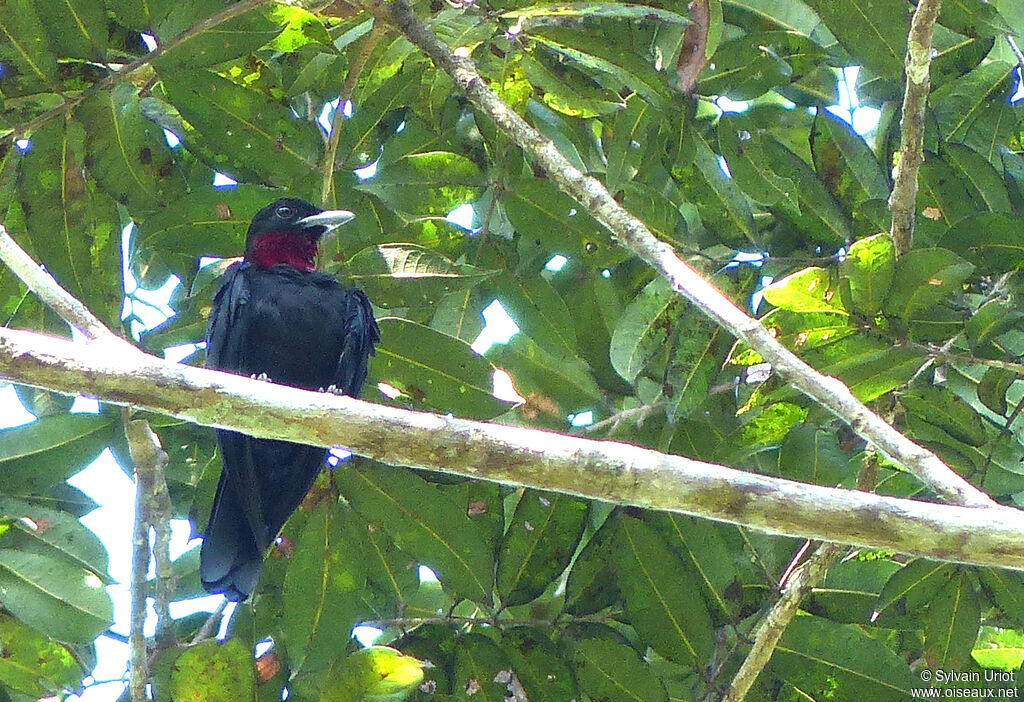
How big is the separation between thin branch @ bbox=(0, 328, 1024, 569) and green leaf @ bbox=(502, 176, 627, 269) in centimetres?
142

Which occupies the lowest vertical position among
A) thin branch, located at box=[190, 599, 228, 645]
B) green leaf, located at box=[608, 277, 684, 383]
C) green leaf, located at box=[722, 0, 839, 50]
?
thin branch, located at box=[190, 599, 228, 645]

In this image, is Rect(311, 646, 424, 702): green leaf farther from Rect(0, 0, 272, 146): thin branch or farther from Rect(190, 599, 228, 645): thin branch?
Rect(0, 0, 272, 146): thin branch

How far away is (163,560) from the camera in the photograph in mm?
3922

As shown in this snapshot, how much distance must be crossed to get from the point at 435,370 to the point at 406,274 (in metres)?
0.30

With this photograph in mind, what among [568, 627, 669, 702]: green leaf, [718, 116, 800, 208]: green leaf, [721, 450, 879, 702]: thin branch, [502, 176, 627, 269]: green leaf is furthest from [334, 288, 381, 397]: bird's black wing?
[721, 450, 879, 702]: thin branch

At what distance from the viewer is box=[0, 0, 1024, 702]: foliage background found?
11.5 ft

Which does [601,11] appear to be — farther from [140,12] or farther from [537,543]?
[537,543]

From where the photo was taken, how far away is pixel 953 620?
141 inches

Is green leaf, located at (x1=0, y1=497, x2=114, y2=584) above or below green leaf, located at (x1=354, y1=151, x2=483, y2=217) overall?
below

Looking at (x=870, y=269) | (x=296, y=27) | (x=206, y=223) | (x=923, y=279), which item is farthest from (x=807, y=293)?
(x=206, y=223)

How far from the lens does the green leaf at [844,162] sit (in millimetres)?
3885

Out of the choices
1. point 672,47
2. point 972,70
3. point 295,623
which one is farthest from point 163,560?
point 972,70

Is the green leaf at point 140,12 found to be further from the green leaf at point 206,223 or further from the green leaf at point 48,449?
the green leaf at point 48,449

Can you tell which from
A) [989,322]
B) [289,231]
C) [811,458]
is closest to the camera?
[989,322]
